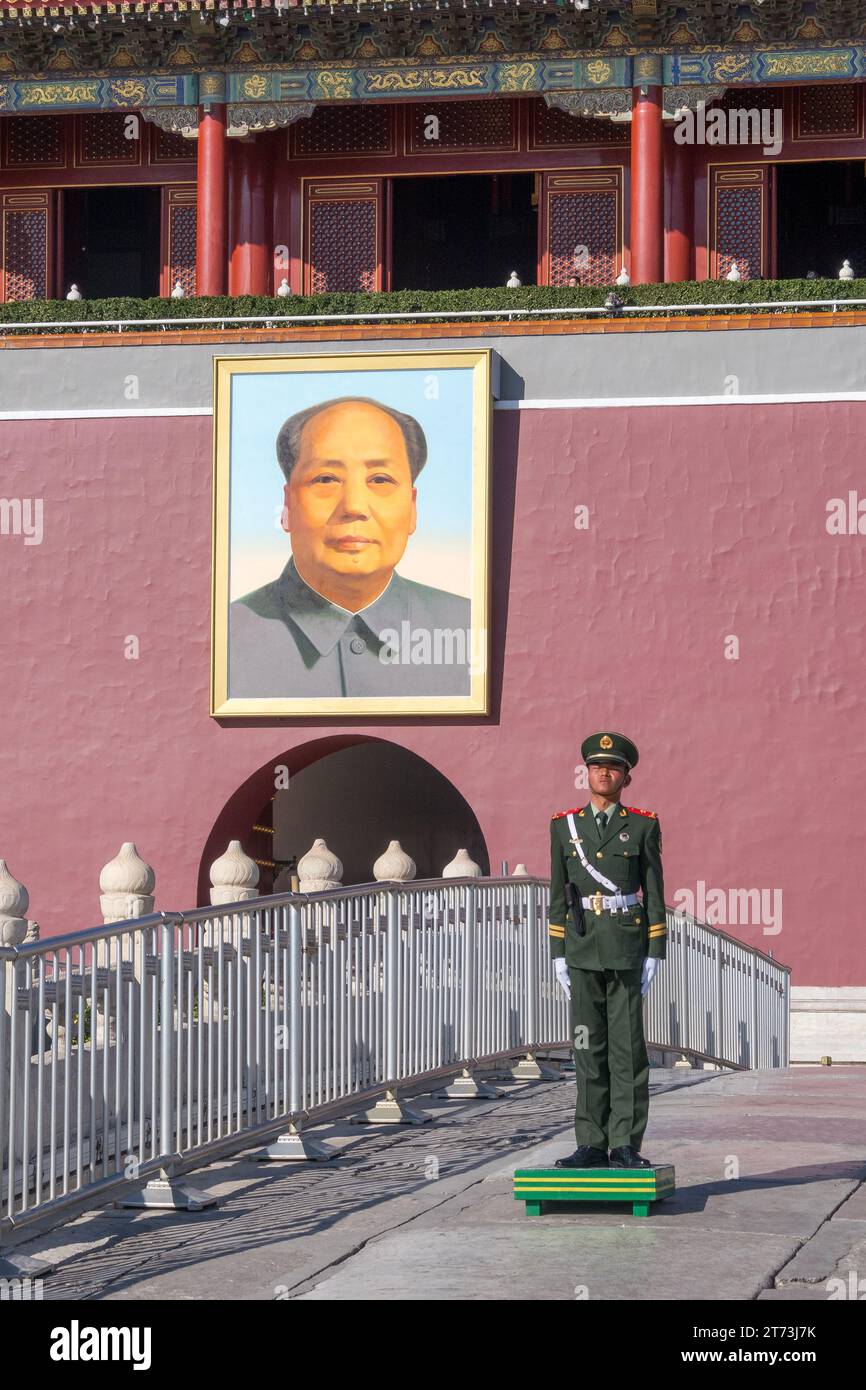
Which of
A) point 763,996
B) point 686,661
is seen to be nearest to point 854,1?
point 686,661

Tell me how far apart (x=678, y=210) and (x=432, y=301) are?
4.43 m

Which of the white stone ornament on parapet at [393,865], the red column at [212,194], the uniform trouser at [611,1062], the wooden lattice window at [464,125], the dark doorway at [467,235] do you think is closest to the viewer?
the uniform trouser at [611,1062]

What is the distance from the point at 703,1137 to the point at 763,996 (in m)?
9.39

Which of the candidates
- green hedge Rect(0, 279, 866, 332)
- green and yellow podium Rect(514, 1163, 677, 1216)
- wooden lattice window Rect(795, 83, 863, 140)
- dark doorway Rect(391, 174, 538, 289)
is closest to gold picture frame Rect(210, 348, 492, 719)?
green hedge Rect(0, 279, 866, 332)

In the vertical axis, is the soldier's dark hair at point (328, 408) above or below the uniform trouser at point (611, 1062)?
above

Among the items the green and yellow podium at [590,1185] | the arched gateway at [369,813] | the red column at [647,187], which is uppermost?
the red column at [647,187]

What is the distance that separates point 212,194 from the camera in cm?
2441

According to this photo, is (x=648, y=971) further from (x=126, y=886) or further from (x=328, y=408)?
(x=328, y=408)

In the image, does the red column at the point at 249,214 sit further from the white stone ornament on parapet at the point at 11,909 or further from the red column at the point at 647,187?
the white stone ornament on parapet at the point at 11,909

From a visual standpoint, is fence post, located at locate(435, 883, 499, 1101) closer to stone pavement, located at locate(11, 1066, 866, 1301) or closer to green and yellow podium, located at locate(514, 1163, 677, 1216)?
stone pavement, located at locate(11, 1066, 866, 1301)

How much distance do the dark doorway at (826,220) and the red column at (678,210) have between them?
3.76m

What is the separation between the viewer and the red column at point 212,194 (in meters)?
24.3

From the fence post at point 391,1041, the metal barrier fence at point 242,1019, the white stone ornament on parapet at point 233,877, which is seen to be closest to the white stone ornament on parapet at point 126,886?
the white stone ornament on parapet at point 233,877

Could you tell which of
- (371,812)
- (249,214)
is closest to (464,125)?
(249,214)
